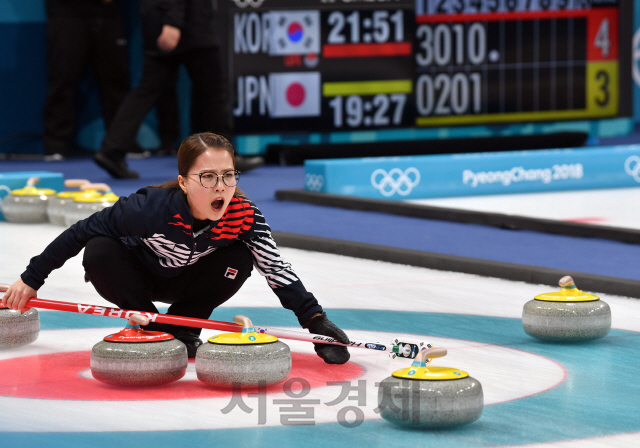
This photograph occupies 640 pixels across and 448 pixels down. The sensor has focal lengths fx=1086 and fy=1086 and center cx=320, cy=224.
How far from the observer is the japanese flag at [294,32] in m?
8.20

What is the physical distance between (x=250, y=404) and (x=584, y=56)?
7.44 m

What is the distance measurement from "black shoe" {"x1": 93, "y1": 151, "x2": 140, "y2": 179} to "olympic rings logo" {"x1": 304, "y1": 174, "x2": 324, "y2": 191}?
3.96ft

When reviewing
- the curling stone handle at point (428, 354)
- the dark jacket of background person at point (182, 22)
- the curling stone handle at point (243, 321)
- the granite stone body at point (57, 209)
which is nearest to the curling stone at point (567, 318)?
the curling stone handle at point (428, 354)

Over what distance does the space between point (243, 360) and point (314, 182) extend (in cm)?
444

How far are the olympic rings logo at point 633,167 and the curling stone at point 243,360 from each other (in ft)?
18.7

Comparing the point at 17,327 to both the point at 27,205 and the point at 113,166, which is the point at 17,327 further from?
the point at 113,166

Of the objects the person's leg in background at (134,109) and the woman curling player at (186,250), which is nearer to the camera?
the woman curling player at (186,250)

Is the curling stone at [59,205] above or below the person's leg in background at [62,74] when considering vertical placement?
below

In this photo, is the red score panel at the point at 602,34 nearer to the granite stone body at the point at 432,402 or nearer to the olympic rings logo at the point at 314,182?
the olympic rings logo at the point at 314,182

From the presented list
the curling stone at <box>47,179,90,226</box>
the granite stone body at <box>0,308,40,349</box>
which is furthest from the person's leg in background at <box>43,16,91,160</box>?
the granite stone body at <box>0,308,40,349</box>

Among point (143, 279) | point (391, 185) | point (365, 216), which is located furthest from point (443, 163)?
point (143, 279)

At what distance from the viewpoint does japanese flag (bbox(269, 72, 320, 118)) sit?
27.2 ft

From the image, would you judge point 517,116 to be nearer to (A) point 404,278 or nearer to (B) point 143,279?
(A) point 404,278

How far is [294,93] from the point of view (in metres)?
8.35
